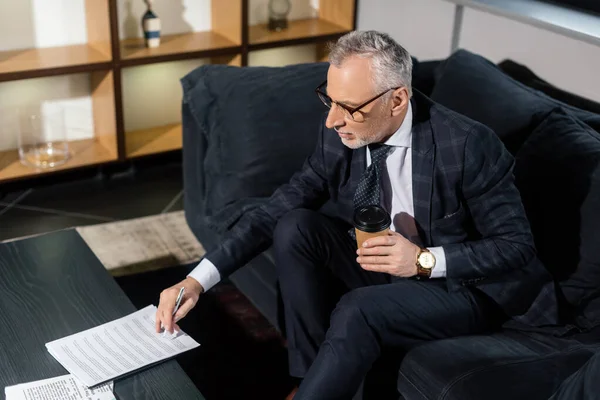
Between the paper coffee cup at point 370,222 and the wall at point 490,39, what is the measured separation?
1.19 meters

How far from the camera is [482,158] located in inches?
75.1

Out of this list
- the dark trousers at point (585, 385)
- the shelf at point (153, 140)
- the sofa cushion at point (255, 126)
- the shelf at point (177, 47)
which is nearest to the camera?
the dark trousers at point (585, 385)

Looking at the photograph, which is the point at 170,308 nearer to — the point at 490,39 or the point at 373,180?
the point at 373,180

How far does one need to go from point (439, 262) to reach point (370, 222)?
240 mm

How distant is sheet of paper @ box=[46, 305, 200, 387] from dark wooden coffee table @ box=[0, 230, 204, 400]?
2cm

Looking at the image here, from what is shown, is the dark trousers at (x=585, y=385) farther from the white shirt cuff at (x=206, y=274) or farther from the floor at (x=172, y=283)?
the floor at (x=172, y=283)

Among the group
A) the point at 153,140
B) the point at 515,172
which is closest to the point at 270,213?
the point at 515,172

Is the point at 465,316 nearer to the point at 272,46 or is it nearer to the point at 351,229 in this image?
the point at 351,229

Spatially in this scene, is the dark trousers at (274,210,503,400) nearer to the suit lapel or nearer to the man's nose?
the suit lapel

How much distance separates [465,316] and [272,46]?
202 centimetres

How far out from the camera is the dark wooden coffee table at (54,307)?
1709 millimetres

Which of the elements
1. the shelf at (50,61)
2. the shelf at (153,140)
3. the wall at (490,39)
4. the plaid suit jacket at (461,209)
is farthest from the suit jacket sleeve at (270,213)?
the shelf at (153,140)

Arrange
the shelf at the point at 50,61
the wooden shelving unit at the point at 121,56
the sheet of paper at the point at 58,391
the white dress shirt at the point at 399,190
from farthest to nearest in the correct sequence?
the wooden shelving unit at the point at 121,56 < the shelf at the point at 50,61 < the white dress shirt at the point at 399,190 < the sheet of paper at the point at 58,391

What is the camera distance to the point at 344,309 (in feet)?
6.07
